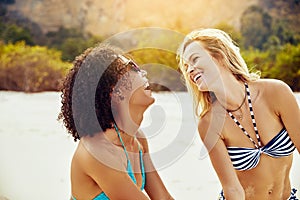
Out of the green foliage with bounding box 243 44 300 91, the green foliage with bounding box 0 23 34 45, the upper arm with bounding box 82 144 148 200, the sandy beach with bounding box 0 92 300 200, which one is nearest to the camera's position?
the upper arm with bounding box 82 144 148 200

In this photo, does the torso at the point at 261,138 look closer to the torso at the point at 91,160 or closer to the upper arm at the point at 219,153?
the upper arm at the point at 219,153

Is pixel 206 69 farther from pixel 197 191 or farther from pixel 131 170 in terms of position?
pixel 197 191

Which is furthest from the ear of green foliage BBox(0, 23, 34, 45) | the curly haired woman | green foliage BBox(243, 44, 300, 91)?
green foliage BBox(0, 23, 34, 45)

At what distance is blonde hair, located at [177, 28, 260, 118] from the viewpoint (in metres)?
1.03

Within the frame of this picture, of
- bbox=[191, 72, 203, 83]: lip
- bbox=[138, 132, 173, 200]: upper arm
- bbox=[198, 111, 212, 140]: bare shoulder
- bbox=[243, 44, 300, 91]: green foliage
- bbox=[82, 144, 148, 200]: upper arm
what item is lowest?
bbox=[243, 44, 300, 91]: green foliage

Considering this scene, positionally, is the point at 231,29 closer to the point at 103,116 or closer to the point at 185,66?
the point at 185,66

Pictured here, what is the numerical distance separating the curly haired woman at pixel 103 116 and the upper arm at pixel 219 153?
0.15m

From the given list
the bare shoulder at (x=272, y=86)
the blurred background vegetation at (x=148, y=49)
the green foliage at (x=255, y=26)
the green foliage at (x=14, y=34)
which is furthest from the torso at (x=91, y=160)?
the green foliage at (x=14, y=34)

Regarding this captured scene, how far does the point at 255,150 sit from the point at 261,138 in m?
0.03

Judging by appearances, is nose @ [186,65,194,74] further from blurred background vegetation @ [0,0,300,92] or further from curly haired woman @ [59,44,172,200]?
blurred background vegetation @ [0,0,300,92]

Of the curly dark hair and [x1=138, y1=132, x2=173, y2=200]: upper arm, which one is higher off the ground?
the curly dark hair

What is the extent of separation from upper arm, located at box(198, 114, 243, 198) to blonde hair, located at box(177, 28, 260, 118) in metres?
0.03

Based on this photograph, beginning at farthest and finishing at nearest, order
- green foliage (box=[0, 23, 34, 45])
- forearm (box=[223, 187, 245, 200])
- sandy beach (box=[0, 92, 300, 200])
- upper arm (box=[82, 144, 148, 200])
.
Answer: green foliage (box=[0, 23, 34, 45]) → sandy beach (box=[0, 92, 300, 200]) → forearm (box=[223, 187, 245, 200]) → upper arm (box=[82, 144, 148, 200])

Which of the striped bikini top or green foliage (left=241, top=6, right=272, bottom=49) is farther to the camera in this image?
green foliage (left=241, top=6, right=272, bottom=49)
